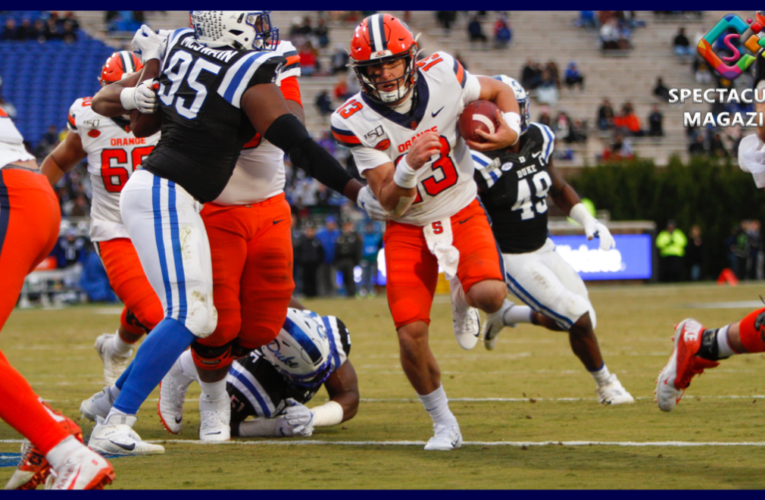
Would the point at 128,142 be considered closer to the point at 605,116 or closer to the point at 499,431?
the point at 499,431

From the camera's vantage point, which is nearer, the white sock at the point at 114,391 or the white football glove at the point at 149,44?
the white football glove at the point at 149,44

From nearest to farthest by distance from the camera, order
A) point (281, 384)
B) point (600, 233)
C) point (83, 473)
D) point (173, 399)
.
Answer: point (83, 473) < point (173, 399) < point (281, 384) < point (600, 233)

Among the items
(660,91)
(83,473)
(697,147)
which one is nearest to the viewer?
(83,473)

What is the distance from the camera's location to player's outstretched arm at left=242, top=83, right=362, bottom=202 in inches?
147

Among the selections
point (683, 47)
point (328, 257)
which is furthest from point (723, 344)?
point (683, 47)

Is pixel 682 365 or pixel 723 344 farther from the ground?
pixel 723 344

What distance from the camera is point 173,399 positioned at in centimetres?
460

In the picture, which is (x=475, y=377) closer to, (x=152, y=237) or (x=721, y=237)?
(x=152, y=237)

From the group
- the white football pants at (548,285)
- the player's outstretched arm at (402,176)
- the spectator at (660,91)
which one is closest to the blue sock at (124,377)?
the player's outstretched arm at (402,176)

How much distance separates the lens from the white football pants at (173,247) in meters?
3.71

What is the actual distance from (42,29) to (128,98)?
74.4 ft

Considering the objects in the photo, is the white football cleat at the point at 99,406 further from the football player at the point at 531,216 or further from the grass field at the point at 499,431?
the football player at the point at 531,216

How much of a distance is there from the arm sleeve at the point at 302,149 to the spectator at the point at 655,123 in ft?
73.2

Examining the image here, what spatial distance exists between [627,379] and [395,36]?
3.30 metres
